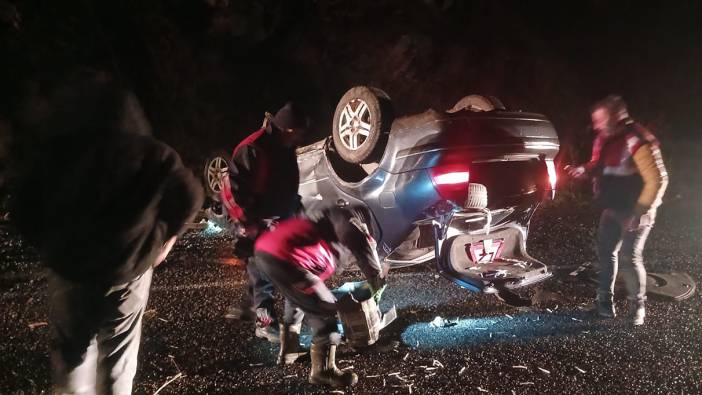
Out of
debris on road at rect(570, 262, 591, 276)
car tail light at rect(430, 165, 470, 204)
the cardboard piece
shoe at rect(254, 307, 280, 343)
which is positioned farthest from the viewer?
debris on road at rect(570, 262, 591, 276)

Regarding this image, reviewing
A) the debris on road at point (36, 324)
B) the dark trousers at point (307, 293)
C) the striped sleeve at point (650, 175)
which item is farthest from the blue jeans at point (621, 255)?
the debris on road at point (36, 324)

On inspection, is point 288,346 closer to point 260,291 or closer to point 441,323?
point 260,291

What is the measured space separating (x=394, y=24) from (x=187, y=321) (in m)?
10.7

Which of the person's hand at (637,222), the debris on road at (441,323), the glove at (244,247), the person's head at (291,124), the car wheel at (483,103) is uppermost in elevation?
the car wheel at (483,103)

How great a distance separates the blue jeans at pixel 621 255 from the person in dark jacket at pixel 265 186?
2.94 meters

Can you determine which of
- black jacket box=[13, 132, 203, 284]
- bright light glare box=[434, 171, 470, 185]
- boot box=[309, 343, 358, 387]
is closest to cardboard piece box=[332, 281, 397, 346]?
boot box=[309, 343, 358, 387]

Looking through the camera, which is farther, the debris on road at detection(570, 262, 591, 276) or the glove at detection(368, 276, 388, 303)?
the debris on road at detection(570, 262, 591, 276)

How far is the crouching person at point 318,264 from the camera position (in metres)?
2.75

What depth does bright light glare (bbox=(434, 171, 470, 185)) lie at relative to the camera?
3.13 m

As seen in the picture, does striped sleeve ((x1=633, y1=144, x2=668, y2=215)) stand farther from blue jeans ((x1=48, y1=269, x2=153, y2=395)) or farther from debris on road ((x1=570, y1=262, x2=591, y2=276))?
blue jeans ((x1=48, y1=269, x2=153, y2=395))

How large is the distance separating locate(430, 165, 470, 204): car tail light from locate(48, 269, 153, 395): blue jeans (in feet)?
6.63

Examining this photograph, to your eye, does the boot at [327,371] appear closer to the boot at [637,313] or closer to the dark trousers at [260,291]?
the dark trousers at [260,291]

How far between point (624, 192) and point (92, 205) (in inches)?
161

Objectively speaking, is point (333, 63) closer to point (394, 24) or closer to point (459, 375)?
point (394, 24)
